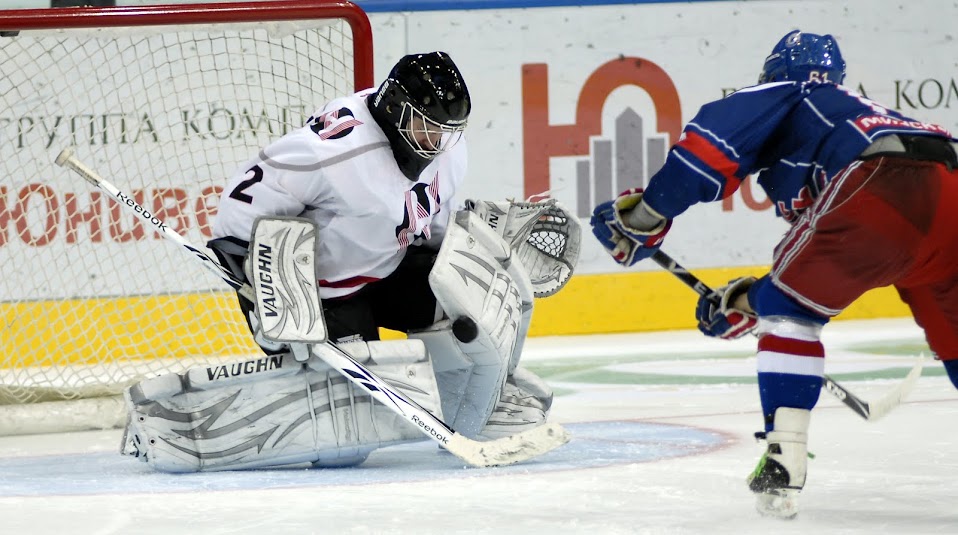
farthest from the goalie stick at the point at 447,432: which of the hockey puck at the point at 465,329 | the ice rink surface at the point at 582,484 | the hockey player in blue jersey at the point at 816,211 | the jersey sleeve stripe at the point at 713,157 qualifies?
the jersey sleeve stripe at the point at 713,157

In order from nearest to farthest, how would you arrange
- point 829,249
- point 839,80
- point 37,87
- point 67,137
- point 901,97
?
point 829,249, point 839,80, point 37,87, point 67,137, point 901,97

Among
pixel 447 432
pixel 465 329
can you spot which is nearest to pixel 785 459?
pixel 447 432

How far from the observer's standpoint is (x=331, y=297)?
9.99 ft

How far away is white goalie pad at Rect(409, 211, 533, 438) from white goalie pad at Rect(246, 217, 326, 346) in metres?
0.27

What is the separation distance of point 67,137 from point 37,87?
0.70m

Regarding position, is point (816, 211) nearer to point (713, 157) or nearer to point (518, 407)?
point (713, 157)

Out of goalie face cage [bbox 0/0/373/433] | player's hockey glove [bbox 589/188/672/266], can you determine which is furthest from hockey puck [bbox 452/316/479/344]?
goalie face cage [bbox 0/0/373/433]

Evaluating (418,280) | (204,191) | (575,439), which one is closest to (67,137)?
(204,191)

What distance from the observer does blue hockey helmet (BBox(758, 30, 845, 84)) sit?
2.40 metres

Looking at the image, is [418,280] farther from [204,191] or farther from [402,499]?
[204,191]

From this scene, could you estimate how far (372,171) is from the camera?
2904 millimetres

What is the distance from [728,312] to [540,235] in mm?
933

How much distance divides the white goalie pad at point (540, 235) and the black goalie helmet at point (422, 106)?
17.0 inches

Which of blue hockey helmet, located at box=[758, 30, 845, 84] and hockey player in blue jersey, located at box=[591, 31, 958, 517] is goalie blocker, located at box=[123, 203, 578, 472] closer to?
hockey player in blue jersey, located at box=[591, 31, 958, 517]
